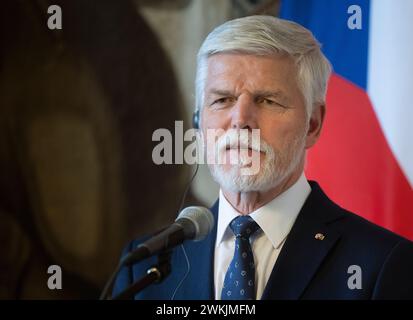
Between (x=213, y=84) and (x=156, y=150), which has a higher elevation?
(x=213, y=84)

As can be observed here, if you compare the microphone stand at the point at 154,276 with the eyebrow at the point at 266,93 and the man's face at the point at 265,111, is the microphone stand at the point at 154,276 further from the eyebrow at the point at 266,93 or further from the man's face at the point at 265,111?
the eyebrow at the point at 266,93

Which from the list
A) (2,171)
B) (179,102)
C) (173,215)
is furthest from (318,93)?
(2,171)

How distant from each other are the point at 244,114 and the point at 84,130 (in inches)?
21.4

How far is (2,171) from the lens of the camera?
1.99 metres

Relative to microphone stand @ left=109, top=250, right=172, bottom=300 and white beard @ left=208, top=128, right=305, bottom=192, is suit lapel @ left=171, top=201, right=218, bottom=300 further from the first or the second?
microphone stand @ left=109, top=250, right=172, bottom=300

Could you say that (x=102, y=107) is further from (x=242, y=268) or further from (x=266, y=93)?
(x=242, y=268)

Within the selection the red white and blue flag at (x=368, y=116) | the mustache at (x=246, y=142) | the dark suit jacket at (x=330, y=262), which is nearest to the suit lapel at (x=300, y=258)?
the dark suit jacket at (x=330, y=262)

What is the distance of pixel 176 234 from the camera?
55.1 inches

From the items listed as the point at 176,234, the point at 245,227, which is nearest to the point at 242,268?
the point at 245,227

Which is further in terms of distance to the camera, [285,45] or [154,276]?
[285,45]

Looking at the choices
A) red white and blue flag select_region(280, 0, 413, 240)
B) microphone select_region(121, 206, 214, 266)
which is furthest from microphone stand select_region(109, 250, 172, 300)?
red white and blue flag select_region(280, 0, 413, 240)

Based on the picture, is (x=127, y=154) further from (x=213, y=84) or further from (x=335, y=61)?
(x=335, y=61)

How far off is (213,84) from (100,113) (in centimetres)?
40

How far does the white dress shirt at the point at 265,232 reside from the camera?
1.70 meters
